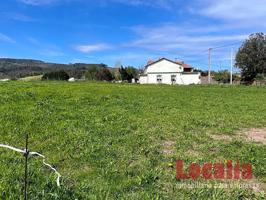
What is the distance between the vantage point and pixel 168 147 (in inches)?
220

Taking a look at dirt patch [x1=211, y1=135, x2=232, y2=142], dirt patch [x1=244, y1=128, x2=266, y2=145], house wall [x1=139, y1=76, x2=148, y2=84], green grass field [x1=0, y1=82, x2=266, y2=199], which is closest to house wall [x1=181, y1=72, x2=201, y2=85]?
house wall [x1=139, y1=76, x2=148, y2=84]

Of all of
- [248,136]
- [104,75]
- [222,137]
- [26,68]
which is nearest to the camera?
[222,137]

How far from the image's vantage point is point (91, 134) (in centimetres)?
606

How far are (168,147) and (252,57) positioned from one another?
6223 centimetres

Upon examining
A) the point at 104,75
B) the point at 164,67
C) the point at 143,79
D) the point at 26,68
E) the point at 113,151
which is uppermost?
the point at 26,68

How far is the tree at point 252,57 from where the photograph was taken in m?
62.2

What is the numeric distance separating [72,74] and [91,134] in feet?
259

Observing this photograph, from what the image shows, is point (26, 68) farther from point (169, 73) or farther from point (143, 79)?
point (169, 73)

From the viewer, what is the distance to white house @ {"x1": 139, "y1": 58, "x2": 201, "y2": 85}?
63844mm

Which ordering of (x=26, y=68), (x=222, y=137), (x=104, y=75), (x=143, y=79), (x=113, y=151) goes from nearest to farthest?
1. (x=113, y=151)
2. (x=222, y=137)
3. (x=143, y=79)
4. (x=104, y=75)
5. (x=26, y=68)

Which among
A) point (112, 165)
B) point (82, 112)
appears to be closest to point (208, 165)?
point (112, 165)

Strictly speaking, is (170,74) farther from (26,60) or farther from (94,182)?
(94,182)

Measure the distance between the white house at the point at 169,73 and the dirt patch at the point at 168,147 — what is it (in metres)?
57.8

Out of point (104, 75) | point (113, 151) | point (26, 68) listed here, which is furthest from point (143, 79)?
point (113, 151)
